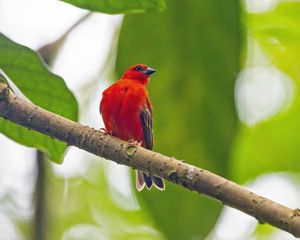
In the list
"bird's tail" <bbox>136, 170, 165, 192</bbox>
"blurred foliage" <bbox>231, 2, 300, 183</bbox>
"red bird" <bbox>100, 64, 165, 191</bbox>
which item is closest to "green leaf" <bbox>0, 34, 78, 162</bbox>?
"bird's tail" <bbox>136, 170, 165, 192</bbox>

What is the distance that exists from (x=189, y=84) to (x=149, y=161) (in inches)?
15.5

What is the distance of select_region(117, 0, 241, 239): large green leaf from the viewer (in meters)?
2.05

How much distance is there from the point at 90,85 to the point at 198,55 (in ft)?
5.14

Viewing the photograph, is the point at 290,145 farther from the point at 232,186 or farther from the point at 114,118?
the point at 232,186

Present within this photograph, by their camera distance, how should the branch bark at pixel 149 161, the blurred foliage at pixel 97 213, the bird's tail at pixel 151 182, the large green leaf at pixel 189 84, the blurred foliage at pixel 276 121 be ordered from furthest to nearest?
the blurred foliage at pixel 97 213 < the blurred foliage at pixel 276 121 < the bird's tail at pixel 151 182 < the large green leaf at pixel 189 84 < the branch bark at pixel 149 161

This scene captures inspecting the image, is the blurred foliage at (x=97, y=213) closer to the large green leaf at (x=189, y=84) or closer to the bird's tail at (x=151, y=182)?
the bird's tail at (x=151, y=182)

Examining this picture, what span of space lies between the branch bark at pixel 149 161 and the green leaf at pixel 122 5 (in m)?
0.32

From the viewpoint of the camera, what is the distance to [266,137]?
332 centimetres

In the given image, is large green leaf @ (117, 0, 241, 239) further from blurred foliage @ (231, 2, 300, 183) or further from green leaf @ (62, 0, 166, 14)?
blurred foliage @ (231, 2, 300, 183)

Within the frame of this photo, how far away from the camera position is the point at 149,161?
1.94 metres

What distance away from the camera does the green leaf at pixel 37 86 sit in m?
1.96

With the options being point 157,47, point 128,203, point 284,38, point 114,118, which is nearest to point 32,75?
point 157,47

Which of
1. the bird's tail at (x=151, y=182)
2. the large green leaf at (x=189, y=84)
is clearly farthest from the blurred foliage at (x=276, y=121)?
the large green leaf at (x=189, y=84)

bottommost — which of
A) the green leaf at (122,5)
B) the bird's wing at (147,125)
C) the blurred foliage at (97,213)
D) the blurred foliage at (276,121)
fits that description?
the blurred foliage at (97,213)
